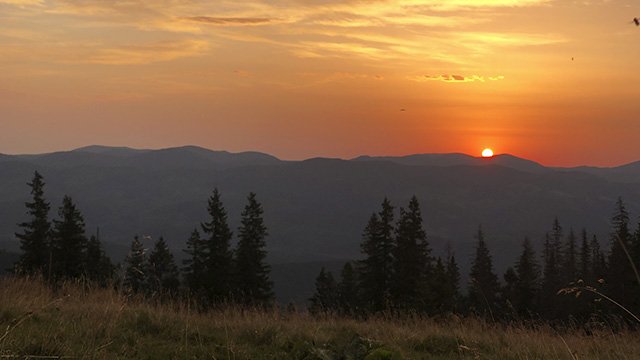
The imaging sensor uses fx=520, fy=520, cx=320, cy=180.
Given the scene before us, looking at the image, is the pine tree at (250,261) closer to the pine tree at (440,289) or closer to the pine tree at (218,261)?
the pine tree at (218,261)

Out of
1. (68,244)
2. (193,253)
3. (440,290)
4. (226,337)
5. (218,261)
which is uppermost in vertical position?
(226,337)

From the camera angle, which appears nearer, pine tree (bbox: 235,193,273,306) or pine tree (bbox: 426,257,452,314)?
pine tree (bbox: 426,257,452,314)

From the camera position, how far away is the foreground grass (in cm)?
564

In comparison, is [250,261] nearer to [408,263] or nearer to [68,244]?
[408,263]

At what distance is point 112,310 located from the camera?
25.9ft

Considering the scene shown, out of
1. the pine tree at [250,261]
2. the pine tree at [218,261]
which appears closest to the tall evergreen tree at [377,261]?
the pine tree at [250,261]

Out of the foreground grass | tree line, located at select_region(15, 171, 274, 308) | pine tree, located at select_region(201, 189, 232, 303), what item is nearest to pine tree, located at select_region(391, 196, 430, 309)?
tree line, located at select_region(15, 171, 274, 308)

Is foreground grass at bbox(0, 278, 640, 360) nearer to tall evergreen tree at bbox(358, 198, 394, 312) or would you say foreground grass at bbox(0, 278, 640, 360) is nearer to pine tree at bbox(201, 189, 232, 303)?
pine tree at bbox(201, 189, 232, 303)

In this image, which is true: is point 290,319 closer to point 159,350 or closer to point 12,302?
point 159,350

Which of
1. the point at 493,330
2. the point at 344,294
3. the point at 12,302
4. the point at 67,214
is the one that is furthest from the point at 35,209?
the point at 493,330

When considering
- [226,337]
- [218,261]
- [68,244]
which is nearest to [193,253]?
[218,261]

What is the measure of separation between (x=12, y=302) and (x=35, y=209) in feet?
135

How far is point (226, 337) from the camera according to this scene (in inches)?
269

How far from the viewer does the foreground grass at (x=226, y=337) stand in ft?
18.5
